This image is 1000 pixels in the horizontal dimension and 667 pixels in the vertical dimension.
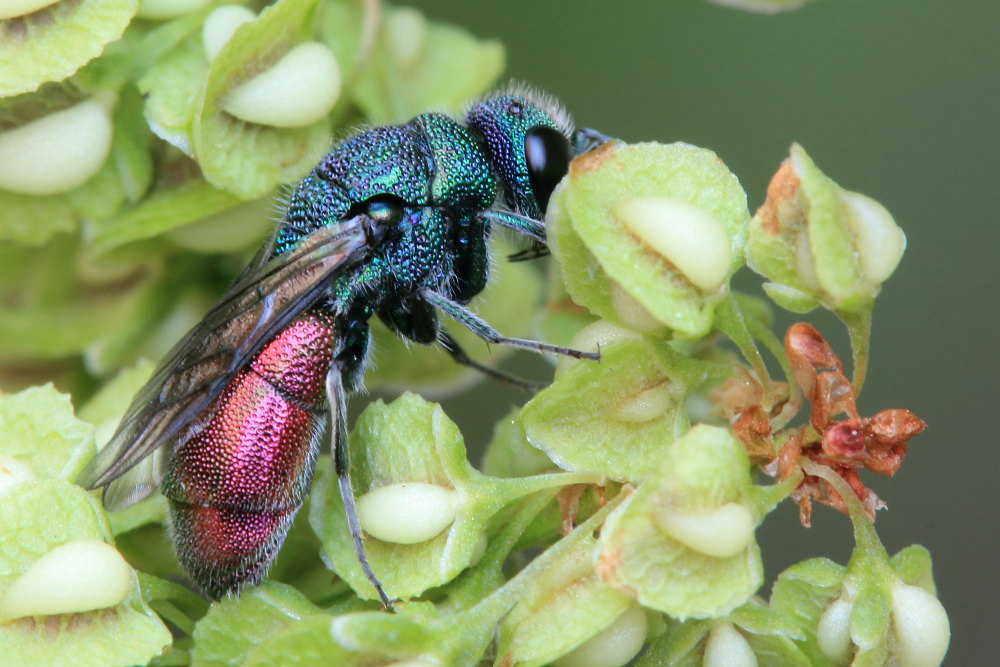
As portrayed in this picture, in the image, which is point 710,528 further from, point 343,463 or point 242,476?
point 242,476

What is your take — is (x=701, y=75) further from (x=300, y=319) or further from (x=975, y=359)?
(x=300, y=319)

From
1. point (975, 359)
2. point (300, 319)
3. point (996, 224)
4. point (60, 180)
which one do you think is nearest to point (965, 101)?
point (996, 224)

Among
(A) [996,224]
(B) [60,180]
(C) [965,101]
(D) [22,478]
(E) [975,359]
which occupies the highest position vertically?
(B) [60,180]

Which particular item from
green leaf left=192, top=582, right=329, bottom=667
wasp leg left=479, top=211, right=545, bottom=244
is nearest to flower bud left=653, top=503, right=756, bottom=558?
green leaf left=192, top=582, right=329, bottom=667

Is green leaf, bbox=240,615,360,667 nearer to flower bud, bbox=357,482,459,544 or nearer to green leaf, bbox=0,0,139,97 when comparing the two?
flower bud, bbox=357,482,459,544

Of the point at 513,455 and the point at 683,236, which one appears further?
the point at 513,455

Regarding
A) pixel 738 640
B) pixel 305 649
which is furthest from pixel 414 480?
pixel 738 640
